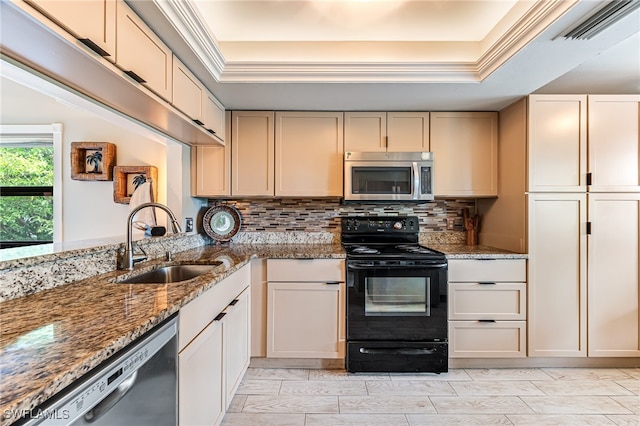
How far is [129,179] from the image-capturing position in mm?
2777

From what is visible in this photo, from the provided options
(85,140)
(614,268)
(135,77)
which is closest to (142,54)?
(135,77)

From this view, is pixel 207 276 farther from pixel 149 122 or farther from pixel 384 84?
pixel 384 84

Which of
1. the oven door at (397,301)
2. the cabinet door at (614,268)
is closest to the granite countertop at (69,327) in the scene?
the oven door at (397,301)

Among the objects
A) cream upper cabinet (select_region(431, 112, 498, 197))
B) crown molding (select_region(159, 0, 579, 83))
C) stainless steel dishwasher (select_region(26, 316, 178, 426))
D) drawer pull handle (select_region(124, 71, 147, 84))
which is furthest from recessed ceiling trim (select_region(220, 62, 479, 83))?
stainless steel dishwasher (select_region(26, 316, 178, 426))

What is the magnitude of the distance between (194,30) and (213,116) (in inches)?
30.4

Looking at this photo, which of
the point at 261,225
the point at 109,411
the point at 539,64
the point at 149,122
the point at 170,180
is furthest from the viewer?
the point at 261,225

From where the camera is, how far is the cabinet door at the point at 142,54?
47.8 inches

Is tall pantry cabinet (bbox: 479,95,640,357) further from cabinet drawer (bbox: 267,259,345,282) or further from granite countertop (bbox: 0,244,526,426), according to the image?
granite countertop (bbox: 0,244,526,426)

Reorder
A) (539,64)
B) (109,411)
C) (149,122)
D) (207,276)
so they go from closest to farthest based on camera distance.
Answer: (109,411), (207,276), (539,64), (149,122)

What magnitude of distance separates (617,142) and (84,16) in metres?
3.22

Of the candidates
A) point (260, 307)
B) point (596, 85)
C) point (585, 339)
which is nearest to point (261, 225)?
point (260, 307)

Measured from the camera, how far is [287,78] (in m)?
1.98

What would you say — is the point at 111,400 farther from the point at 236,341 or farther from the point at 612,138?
the point at 612,138

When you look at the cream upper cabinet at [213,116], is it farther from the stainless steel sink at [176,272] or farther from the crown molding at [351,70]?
the stainless steel sink at [176,272]
